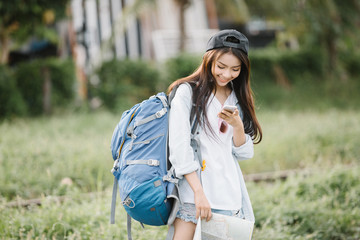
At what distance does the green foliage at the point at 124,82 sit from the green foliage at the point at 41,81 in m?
0.98

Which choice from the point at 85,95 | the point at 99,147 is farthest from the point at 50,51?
the point at 99,147

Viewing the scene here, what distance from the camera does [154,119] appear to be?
7.57 ft

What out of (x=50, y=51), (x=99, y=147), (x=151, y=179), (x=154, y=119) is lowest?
(x=99, y=147)

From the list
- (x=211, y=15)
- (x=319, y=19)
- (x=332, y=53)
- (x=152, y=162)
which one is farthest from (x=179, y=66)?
(x=152, y=162)

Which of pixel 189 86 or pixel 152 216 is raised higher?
pixel 189 86

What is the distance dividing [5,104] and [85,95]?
240 centimetres

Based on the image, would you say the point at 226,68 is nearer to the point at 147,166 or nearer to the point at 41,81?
the point at 147,166

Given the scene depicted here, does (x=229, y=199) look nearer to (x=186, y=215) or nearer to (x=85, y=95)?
(x=186, y=215)

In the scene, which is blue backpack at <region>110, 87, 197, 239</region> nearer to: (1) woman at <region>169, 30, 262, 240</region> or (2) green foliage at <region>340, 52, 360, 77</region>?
(1) woman at <region>169, 30, 262, 240</region>

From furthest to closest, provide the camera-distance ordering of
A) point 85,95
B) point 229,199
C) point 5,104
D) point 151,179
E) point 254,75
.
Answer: point 254,75 < point 85,95 < point 5,104 < point 229,199 < point 151,179

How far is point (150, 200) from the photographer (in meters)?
2.20

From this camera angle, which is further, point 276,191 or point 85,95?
point 85,95

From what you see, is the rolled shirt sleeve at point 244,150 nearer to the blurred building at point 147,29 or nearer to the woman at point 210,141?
the woman at point 210,141

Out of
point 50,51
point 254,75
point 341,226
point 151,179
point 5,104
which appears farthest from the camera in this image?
point 50,51
